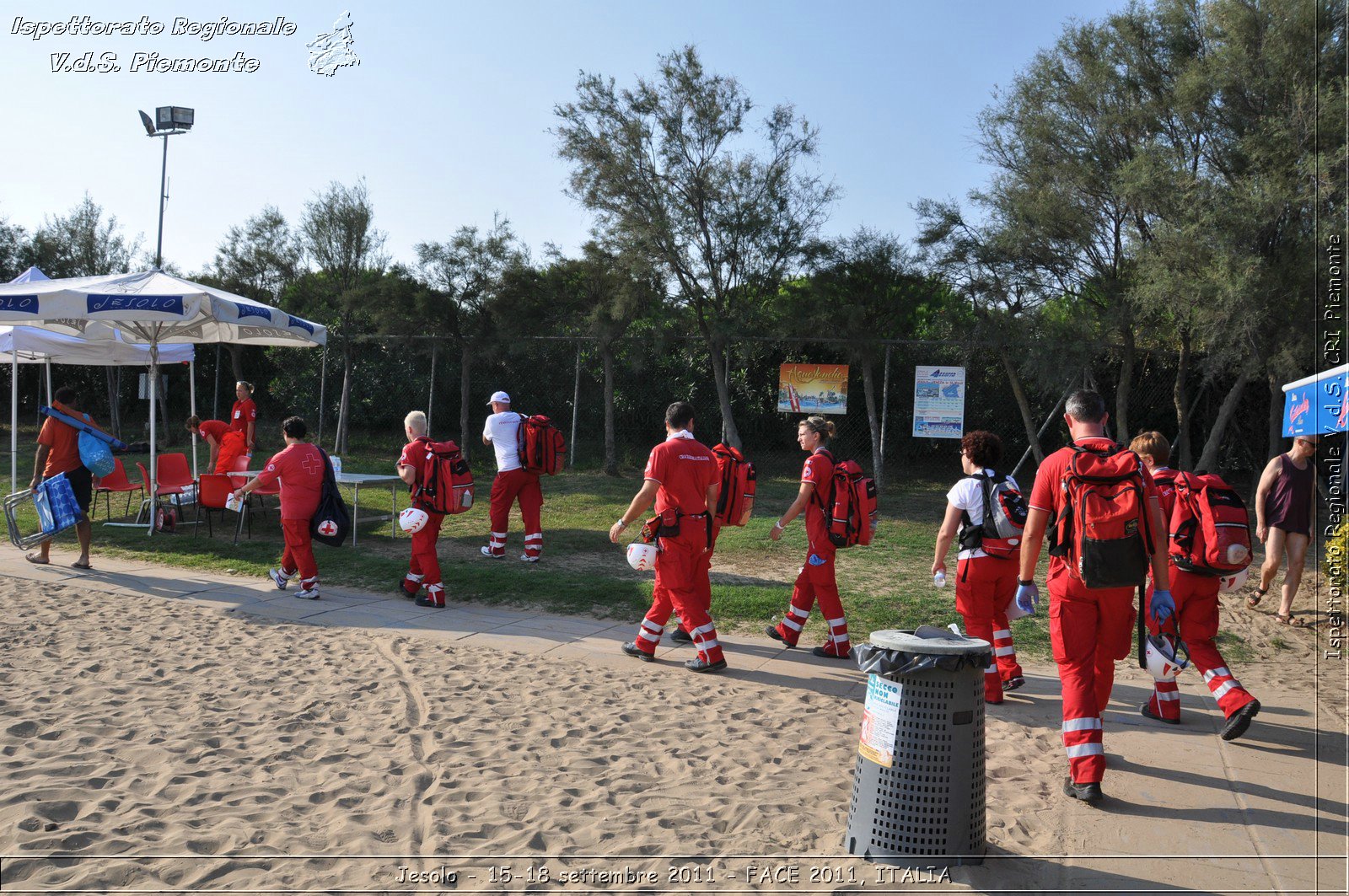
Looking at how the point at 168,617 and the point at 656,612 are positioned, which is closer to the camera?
the point at 656,612

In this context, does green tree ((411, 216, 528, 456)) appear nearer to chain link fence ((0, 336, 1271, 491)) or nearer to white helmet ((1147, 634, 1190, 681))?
chain link fence ((0, 336, 1271, 491))

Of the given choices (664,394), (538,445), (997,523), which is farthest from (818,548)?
(664,394)

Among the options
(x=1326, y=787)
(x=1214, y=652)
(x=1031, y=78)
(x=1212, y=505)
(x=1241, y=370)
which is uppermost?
(x=1031, y=78)

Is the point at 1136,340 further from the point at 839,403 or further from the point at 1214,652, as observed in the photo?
the point at 1214,652

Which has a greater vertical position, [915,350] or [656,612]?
[915,350]

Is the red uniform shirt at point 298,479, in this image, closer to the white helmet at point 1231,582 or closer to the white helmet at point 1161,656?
the white helmet at point 1161,656

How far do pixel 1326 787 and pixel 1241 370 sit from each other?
872cm

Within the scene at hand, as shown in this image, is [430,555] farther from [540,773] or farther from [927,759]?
[927,759]

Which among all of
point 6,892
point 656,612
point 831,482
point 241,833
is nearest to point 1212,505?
point 831,482

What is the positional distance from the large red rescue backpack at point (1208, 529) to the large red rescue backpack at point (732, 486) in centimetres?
295

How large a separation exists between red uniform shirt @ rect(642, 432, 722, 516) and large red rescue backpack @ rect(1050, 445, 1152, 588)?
271 cm

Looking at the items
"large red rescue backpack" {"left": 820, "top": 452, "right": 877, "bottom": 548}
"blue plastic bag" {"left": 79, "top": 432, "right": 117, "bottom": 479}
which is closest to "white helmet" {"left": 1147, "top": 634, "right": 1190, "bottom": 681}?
"large red rescue backpack" {"left": 820, "top": 452, "right": 877, "bottom": 548}

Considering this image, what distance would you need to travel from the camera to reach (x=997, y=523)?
221 inches

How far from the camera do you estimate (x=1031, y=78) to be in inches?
542
